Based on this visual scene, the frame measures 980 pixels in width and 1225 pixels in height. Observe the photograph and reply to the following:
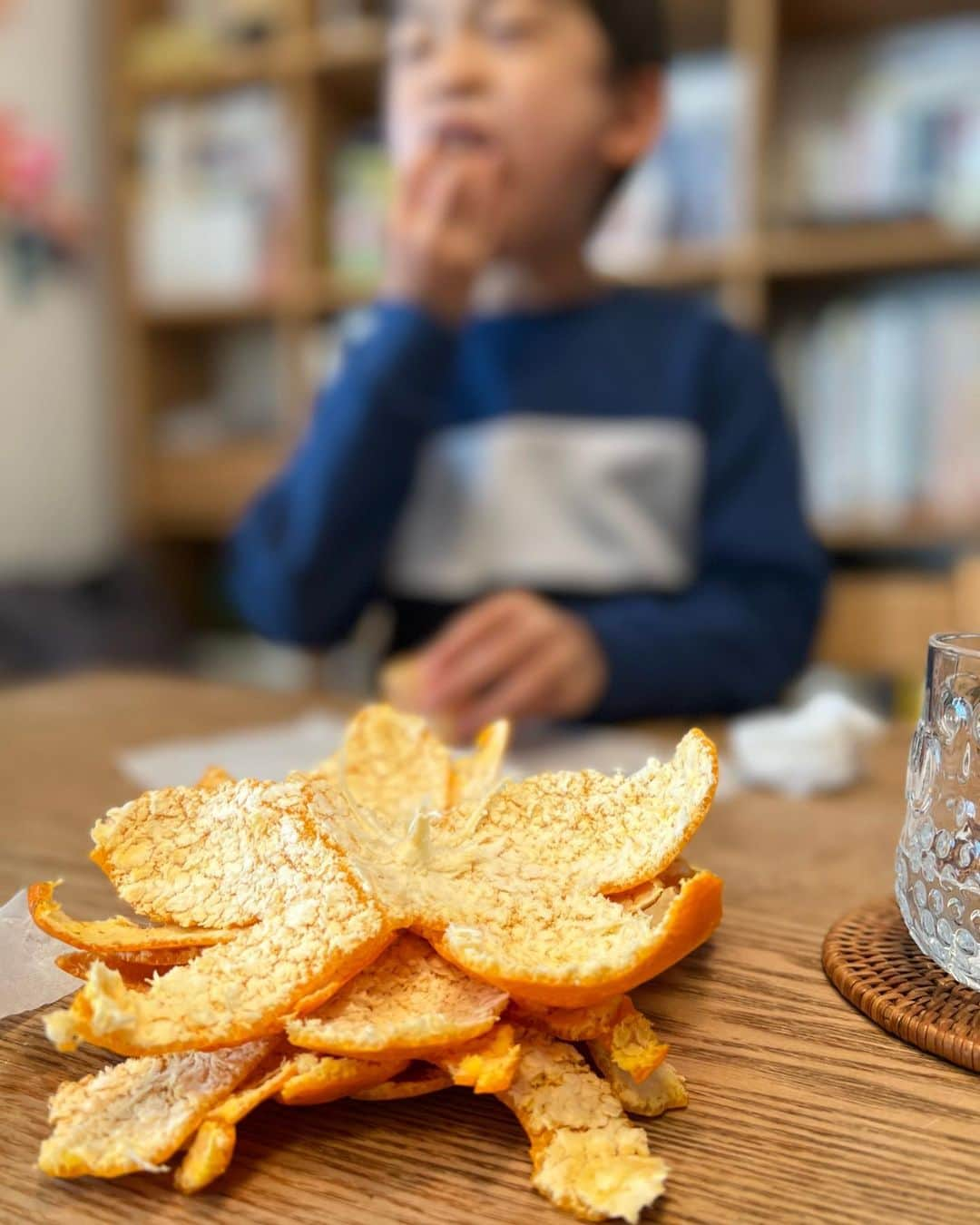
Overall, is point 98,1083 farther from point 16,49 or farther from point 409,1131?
point 16,49

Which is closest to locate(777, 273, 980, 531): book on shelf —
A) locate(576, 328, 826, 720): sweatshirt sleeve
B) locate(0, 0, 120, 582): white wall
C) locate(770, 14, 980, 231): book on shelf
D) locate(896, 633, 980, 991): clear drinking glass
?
locate(770, 14, 980, 231): book on shelf

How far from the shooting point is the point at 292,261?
228 cm

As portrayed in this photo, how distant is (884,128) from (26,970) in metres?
1.97

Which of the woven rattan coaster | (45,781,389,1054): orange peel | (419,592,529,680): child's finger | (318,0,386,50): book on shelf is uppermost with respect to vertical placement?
(318,0,386,50): book on shelf

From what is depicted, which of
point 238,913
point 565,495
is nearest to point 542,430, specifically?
point 565,495

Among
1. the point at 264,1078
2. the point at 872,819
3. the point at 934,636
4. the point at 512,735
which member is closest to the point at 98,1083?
the point at 264,1078

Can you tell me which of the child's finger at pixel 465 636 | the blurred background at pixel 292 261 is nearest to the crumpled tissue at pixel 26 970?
the child's finger at pixel 465 636

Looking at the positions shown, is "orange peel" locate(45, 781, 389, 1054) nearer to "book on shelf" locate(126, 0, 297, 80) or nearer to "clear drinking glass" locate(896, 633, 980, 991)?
"clear drinking glass" locate(896, 633, 980, 991)

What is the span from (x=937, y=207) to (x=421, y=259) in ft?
3.72

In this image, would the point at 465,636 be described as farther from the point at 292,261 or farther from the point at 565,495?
the point at 292,261

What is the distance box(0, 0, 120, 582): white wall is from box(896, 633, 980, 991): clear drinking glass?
223 centimetres

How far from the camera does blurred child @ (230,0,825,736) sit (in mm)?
1032

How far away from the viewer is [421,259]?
1.09m

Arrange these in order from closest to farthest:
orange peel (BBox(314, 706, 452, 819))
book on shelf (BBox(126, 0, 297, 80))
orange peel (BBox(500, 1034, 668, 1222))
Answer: orange peel (BBox(500, 1034, 668, 1222)), orange peel (BBox(314, 706, 452, 819)), book on shelf (BBox(126, 0, 297, 80))
